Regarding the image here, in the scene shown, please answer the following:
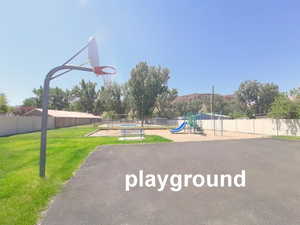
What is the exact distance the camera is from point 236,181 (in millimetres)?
3816

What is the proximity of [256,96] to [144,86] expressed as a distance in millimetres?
32539

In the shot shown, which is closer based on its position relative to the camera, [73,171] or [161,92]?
[73,171]

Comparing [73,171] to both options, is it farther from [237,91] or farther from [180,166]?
[237,91]

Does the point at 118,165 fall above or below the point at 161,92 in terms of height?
below

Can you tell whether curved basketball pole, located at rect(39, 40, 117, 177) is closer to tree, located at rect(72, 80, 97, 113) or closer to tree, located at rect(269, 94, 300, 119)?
tree, located at rect(269, 94, 300, 119)

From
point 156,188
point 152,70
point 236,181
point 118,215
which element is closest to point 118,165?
point 156,188

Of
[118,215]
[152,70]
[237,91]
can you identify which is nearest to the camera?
[118,215]

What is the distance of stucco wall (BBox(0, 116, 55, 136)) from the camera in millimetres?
16203

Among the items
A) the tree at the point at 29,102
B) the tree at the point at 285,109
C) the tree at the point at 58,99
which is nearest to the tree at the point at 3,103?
the tree at the point at 58,99

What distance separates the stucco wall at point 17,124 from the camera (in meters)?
16.2

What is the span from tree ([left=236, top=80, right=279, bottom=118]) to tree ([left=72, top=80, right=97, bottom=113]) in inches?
1997

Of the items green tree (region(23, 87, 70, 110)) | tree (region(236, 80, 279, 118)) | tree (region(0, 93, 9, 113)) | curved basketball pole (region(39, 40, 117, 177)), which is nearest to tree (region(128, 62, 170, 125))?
tree (region(0, 93, 9, 113))

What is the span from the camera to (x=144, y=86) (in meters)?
36.7

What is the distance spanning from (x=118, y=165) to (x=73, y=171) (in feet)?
4.62
